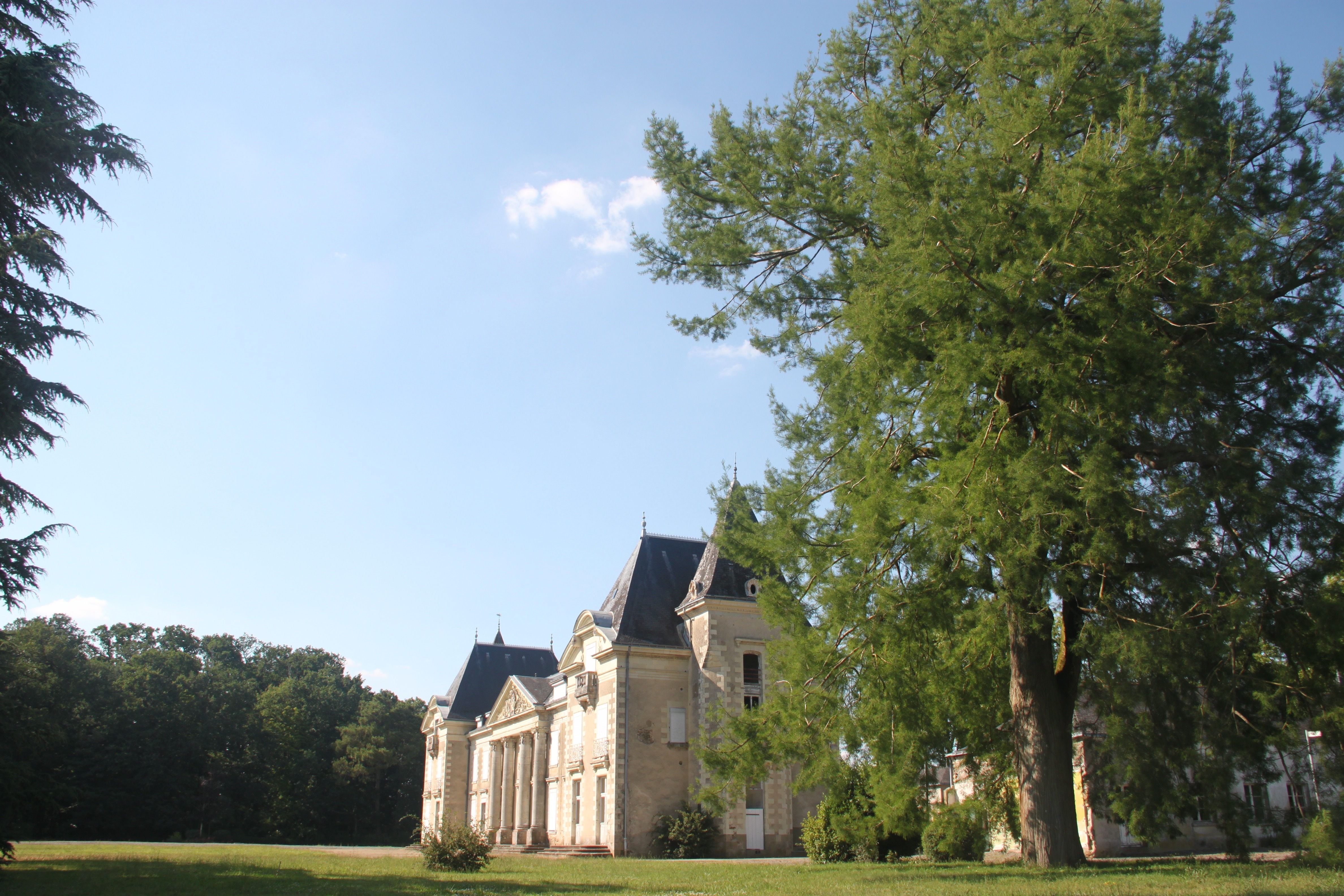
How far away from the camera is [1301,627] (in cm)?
1041

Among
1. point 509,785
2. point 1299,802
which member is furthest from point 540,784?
point 1299,802

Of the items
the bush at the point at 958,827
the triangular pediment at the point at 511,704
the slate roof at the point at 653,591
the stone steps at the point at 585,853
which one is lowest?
the stone steps at the point at 585,853

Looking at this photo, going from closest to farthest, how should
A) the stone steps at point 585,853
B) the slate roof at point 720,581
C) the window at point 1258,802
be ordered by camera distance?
the window at point 1258,802 → the stone steps at point 585,853 → the slate roof at point 720,581

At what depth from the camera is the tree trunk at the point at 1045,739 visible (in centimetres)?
1213

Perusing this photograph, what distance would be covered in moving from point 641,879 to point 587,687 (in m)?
16.7

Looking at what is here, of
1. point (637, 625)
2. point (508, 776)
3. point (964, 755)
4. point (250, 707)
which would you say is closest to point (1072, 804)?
point (964, 755)

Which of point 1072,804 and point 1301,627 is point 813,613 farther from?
point 1301,627

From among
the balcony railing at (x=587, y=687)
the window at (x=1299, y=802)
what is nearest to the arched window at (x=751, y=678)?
the balcony railing at (x=587, y=687)

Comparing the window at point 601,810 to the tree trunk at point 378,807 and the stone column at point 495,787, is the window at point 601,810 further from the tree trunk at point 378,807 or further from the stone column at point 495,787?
the tree trunk at point 378,807

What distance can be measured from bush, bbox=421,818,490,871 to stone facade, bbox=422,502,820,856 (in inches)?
377

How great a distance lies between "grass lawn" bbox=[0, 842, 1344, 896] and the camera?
9.93m

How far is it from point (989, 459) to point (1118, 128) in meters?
4.36

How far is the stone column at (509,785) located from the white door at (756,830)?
1359 centimetres

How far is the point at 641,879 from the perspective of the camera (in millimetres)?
15516
